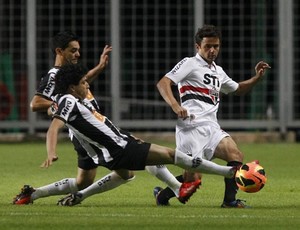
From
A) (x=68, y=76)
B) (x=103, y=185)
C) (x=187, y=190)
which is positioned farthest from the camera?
(x=103, y=185)

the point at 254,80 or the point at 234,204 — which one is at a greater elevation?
the point at 254,80

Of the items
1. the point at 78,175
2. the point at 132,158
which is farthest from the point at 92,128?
the point at 78,175

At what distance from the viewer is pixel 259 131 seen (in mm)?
26219

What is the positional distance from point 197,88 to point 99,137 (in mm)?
1563

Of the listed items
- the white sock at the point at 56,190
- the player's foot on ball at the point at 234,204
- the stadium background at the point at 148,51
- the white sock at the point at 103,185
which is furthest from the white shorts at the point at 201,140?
the stadium background at the point at 148,51

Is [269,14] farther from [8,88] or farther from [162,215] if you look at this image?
[162,215]

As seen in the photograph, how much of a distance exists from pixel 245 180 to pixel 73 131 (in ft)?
5.25

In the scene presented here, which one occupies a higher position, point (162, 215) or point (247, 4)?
point (247, 4)

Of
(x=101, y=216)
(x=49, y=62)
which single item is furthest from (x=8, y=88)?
(x=101, y=216)

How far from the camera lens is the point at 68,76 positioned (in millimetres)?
11617

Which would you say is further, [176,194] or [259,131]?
[259,131]

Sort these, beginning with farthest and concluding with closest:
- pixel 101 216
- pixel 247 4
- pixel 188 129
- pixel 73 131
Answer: pixel 247 4 → pixel 188 129 → pixel 73 131 → pixel 101 216

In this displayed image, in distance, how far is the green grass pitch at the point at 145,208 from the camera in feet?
34.1

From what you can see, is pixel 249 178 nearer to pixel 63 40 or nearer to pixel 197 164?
pixel 197 164
